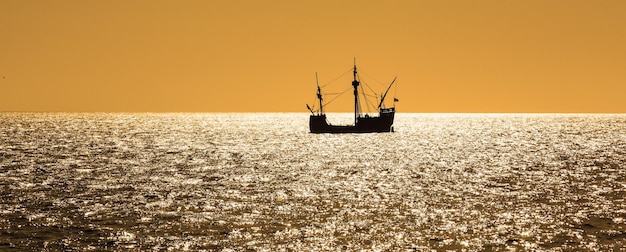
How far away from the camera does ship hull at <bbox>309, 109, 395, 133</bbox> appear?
176125 mm

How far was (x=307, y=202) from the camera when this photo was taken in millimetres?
50500

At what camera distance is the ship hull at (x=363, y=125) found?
6934 inches

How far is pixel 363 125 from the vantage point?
176 m

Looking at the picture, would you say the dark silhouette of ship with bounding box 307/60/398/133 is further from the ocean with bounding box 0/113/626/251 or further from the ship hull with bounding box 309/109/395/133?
the ocean with bounding box 0/113/626/251

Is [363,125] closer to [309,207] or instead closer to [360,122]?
[360,122]

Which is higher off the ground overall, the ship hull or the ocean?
the ship hull

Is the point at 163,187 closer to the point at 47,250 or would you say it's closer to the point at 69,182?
A: the point at 69,182

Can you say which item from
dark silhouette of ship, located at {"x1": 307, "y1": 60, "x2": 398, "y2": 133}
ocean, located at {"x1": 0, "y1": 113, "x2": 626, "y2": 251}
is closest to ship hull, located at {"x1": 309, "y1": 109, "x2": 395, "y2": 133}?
dark silhouette of ship, located at {"x1": 307, "y1": 60, "x2": 398, "y2": 133}

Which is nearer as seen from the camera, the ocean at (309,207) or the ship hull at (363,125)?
the ocean at (309,207)

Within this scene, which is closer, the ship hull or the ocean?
the ocean

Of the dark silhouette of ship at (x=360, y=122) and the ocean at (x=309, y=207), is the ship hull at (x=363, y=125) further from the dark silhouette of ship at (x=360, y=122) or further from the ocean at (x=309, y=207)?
the ocean at (x=309, y=207)

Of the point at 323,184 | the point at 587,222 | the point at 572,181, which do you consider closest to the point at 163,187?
the point at 323,184

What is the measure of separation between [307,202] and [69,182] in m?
26.6

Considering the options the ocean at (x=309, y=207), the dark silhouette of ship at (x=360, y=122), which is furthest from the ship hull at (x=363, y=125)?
the ocean at (x=309, y=207)
